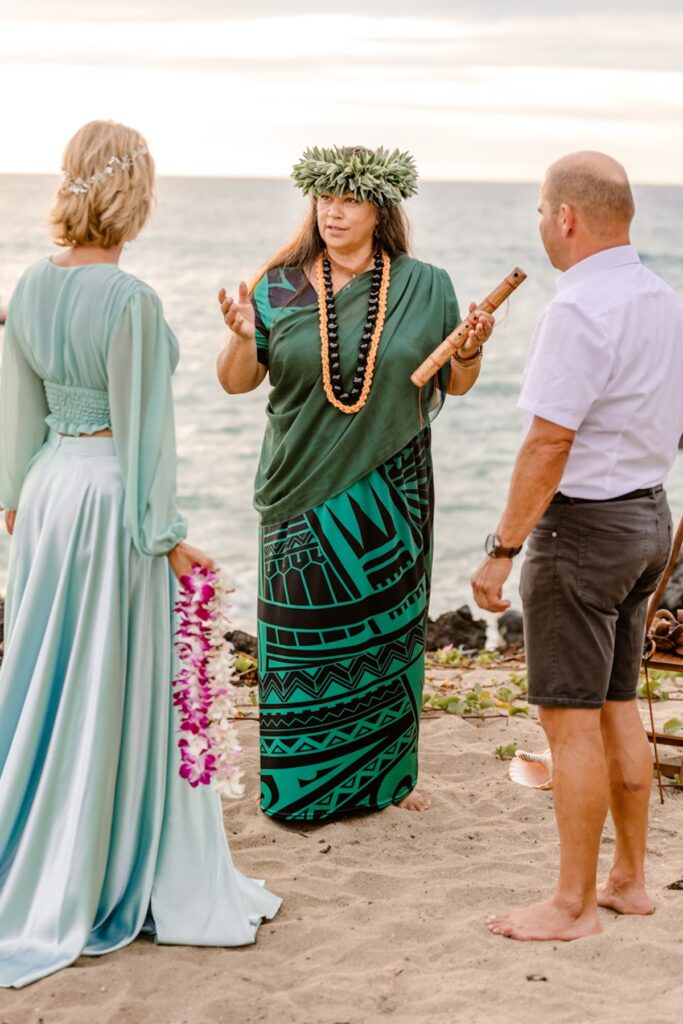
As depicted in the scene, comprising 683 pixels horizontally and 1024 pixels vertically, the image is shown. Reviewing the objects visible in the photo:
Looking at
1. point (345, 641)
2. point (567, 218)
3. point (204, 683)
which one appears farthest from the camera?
point (345, 641)

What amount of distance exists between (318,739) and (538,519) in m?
1.59

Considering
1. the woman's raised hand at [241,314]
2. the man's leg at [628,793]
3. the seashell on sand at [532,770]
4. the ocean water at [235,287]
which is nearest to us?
the man's leg at [628,793]

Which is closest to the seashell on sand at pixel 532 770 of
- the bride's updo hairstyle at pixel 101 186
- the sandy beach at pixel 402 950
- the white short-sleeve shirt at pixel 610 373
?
the sandy beach at pixel 402 950

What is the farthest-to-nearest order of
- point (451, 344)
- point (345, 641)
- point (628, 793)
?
point (345, 641), point (451, 344), point (628, 793)

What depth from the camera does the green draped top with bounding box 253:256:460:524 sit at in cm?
474

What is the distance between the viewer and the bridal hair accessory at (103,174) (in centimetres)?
356

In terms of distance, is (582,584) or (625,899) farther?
(625,899)

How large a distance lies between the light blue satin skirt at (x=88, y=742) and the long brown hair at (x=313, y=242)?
1.44 metres

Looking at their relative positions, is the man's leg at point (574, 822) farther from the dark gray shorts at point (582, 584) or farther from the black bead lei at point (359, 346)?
the black bead lei at point (359, 346)

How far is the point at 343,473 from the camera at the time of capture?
4.76m

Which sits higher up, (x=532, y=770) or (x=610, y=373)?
(x=610, y=373)

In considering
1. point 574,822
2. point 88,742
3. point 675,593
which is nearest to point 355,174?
point 88,742

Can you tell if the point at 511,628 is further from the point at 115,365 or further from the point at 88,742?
the point at 115,365

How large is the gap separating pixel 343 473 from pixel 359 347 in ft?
1.46
